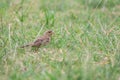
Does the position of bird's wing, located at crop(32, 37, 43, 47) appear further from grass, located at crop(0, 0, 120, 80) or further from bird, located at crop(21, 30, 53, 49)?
grass, located at crop(0, 0, 120, 80)

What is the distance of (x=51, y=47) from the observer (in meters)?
7.91

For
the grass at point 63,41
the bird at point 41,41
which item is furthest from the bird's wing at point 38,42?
the grass at point 63,41

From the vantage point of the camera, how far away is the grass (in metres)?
6.16

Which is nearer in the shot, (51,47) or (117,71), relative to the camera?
(117,71)

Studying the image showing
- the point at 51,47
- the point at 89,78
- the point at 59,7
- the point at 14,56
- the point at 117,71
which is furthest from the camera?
the point at 59,7

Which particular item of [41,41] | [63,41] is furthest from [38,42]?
[63,41]

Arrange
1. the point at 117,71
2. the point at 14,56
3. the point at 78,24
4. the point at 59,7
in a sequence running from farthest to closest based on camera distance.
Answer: the point at 59,7 → the point at 78,24 → the point at 14,56 → the point at 117,71

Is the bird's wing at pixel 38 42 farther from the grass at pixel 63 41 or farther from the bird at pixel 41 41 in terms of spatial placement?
the grass at pixel 63 41

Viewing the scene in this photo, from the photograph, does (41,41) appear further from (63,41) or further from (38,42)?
(63,41)

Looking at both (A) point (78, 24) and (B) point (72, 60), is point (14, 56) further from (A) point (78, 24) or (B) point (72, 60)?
(A) point (78, 24)

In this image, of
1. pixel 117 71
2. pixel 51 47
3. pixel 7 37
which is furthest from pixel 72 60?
pixel 7 37

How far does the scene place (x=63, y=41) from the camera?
26.7 ft

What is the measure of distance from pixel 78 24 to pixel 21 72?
331cm

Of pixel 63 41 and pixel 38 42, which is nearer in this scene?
pixel 38 42
